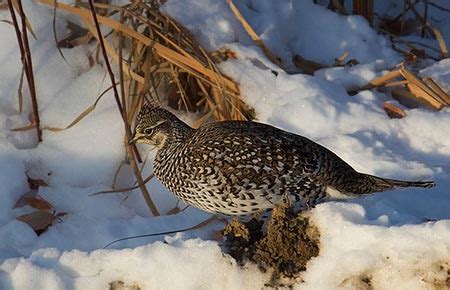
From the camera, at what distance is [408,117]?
5.35 metres

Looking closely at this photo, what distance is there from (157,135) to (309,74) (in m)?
1.34

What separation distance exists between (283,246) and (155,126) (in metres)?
1.28

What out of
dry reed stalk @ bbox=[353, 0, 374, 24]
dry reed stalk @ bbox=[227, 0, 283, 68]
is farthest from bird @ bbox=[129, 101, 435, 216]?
dry reed stalk @ bbox=[353, 0, 374, 24]

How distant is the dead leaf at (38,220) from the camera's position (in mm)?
4645

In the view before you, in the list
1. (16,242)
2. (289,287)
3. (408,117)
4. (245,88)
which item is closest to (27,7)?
(245,88)

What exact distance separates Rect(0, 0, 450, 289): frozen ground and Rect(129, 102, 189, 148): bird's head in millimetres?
364

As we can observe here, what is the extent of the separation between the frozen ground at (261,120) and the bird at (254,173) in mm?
167

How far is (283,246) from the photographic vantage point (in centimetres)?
362

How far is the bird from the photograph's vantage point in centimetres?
401

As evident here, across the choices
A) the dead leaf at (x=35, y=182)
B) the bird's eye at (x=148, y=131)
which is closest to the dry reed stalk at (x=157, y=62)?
the dead leaf at (x=35, y=182)

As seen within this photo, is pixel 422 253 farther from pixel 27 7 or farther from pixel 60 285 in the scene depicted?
pixel 27 7

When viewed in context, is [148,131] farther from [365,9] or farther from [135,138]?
[365,9]

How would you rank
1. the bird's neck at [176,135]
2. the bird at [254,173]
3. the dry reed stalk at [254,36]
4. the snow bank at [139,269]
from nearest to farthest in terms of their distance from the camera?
the snow bank at [139,269]
the bird at [254,173]
the bird's neck at [176,135]
the dry reed stalk at [254,36]

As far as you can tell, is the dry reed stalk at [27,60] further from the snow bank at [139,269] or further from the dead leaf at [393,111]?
the dead leaf at [393,111]
